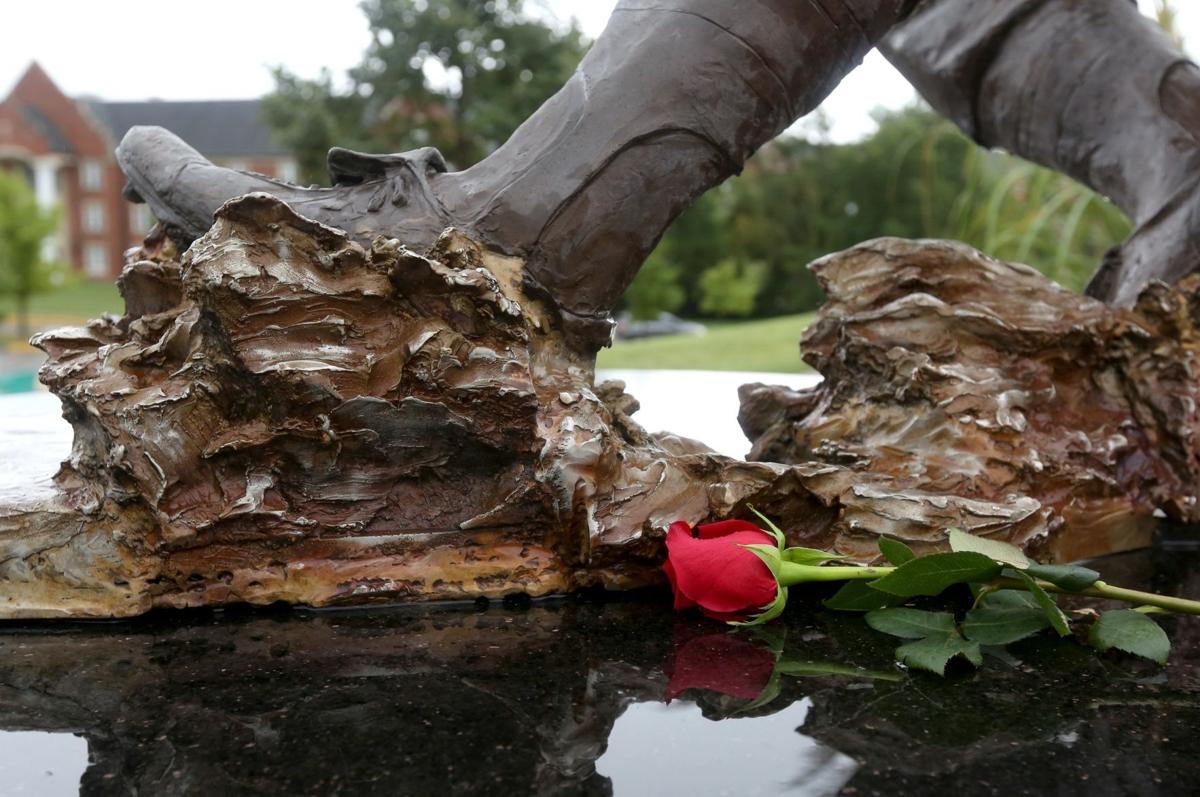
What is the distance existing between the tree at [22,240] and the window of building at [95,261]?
4188mm

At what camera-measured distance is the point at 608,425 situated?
1.31 m

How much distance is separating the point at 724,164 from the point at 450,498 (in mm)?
576

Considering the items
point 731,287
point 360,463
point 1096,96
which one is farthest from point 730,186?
point 360,463

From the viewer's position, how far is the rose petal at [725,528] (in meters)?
1.18

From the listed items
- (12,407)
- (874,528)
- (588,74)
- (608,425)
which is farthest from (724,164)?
(12,407)

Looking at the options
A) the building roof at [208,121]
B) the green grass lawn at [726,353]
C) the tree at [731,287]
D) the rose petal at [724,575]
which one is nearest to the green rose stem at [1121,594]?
the rose petal at [724,575]

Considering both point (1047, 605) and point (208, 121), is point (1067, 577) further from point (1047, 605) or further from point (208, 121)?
point (208, 121)

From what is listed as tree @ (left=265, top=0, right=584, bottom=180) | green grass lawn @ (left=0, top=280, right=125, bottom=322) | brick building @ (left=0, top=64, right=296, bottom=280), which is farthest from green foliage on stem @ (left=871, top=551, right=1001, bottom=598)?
brick building @ (left=0, top=64, right=296, bottom=280)

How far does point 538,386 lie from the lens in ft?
4.29

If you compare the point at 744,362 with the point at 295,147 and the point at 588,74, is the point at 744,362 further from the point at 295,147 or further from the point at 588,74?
the point at 295,147

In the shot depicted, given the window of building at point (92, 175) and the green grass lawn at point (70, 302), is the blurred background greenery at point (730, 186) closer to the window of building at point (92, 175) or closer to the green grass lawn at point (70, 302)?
the green grass lawn at point (70, 302)

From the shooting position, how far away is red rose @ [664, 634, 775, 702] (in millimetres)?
994

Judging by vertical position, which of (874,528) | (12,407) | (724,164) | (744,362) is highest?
(724,164)

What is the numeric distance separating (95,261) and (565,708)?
26335mm
